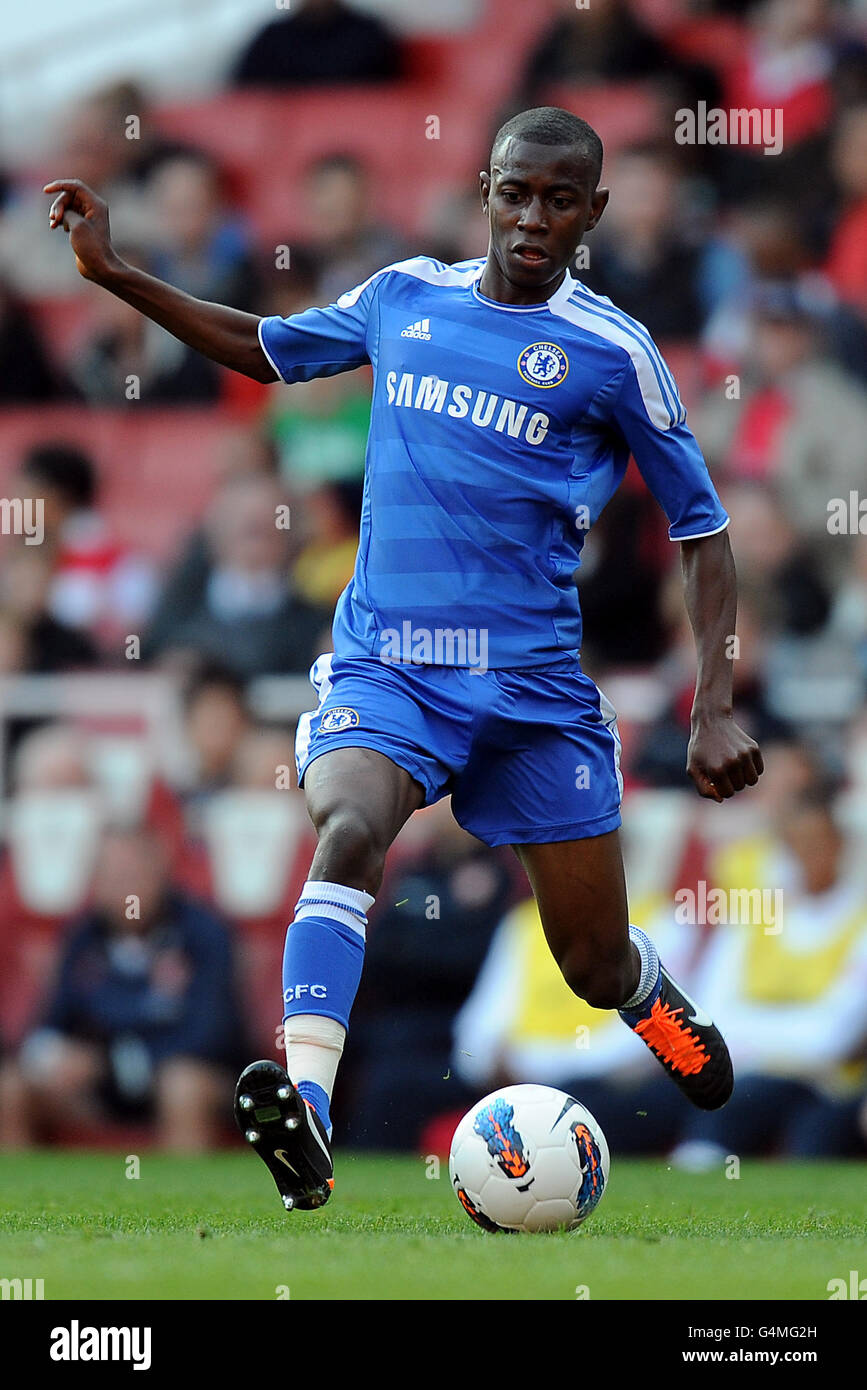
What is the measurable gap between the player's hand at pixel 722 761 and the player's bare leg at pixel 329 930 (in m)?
0.74

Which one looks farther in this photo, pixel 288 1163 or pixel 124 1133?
pixel 124 1133

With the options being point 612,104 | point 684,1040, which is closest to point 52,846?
point 684,1040

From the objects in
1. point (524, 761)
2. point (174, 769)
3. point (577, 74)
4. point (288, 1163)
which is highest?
point (577, 74)

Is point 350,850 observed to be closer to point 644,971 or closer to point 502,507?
point 502,507

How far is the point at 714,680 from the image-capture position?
5.21 m

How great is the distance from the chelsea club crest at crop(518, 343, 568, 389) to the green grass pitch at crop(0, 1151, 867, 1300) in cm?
204

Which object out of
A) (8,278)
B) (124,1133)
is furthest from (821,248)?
(124,1133)

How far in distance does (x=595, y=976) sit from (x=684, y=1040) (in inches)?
19.6

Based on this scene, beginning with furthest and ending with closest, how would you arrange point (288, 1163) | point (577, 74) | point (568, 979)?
point (577, 74), point (568, 979), point (288, 1163)

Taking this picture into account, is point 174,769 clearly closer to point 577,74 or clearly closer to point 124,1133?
point 124,1133

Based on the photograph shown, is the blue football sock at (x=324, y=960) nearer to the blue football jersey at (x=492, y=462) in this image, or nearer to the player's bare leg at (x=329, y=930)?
the player's bare leg at (x=329, y=930)

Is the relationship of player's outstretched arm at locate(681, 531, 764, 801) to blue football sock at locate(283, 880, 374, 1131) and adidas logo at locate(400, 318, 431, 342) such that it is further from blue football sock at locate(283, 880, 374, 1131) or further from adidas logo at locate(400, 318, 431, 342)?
blue football sock at locate(283, 880, 374, 1131)

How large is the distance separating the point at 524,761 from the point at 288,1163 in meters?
1.37

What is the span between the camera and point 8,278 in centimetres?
1265
